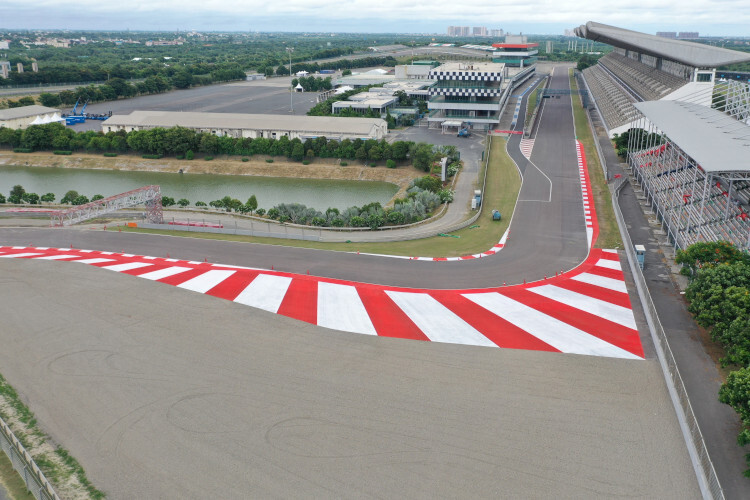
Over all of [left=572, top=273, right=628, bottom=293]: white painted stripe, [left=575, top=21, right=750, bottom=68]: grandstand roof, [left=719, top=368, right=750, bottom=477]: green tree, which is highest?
[left=575, top=21, right=750, bottom=68]: grandstand roof

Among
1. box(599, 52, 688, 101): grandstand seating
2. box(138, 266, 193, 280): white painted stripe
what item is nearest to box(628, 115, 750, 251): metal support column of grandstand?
box(599, 52, 688, 101): grandstand seating

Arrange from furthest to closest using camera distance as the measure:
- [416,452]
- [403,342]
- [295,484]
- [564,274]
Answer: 1. [564,274]
2. [403,342]
3. [416,452]
4. [295,484]

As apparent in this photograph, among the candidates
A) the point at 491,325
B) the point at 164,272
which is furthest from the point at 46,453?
the point at 491,325

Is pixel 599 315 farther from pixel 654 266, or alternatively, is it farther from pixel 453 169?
pixel 453 169

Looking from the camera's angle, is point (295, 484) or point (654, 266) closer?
point (295, 484)

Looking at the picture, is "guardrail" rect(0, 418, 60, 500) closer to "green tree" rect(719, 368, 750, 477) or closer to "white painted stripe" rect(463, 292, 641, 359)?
"white painted stripe" rect(463, 292, 641, 359)

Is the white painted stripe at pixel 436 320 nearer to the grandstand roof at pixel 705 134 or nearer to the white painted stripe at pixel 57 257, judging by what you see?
the grandstand roof at pixel 705 134

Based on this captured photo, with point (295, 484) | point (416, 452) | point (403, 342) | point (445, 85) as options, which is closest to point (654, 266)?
point (403, 342)
